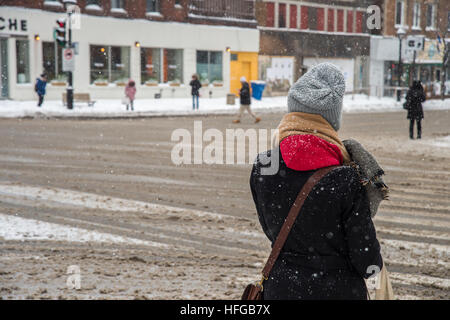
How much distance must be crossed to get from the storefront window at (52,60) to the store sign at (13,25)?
137 cm

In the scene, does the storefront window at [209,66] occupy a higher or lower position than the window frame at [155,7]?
lower

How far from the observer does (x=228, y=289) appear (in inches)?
199

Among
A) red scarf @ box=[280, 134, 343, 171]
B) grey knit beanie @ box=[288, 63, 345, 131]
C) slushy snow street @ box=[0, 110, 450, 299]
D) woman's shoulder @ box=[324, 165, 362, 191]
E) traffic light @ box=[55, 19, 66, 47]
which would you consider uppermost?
traffic light @ box=[55, 19, 66, 47]

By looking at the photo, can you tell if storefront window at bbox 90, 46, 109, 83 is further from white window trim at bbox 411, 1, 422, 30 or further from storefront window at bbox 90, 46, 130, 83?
white window trim at bbox 411, 1, 422, 30

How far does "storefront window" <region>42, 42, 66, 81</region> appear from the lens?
31.9 m

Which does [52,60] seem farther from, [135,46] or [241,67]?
[241,67]

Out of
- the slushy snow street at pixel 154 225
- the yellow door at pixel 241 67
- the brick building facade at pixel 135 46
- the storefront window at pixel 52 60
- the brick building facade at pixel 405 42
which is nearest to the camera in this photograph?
the slushy snow street at pixel 154 225

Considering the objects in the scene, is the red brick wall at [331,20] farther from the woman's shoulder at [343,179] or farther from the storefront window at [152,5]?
the woman's shoulder at [343,179]

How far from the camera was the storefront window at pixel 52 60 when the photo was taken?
3186cm

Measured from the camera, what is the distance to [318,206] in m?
2.49

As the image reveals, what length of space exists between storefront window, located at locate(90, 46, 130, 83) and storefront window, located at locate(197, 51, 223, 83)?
17.7 feet

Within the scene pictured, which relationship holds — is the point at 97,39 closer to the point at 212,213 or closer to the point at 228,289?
the point at 212,213

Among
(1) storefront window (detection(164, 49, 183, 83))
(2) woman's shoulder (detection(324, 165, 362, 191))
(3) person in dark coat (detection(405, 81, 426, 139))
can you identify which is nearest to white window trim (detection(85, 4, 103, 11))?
(1) storefront window (detection(164, 49, 183, 83))

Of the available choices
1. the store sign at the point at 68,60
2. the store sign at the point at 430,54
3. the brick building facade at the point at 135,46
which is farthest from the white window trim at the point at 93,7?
the store sign at the point at 430,54
